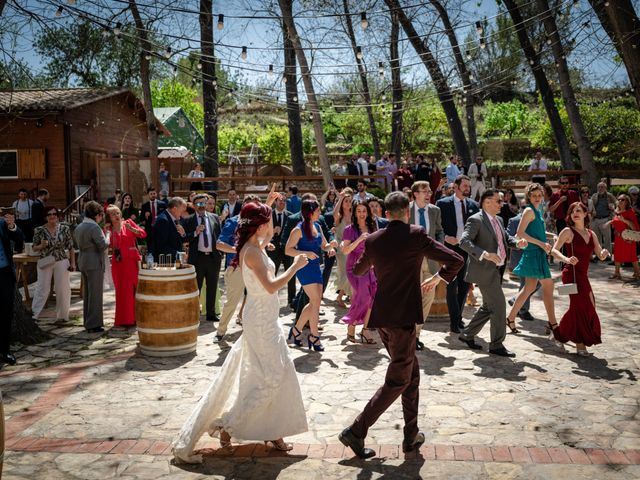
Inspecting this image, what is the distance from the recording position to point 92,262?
9.48 meters

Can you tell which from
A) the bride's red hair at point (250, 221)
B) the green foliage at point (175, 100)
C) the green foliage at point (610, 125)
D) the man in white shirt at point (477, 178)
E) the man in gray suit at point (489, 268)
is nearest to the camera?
the bride's red hair at point (250, 221)

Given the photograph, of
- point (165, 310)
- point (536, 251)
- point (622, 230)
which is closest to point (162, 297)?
point (165, 310)

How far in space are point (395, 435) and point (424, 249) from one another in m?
1.52

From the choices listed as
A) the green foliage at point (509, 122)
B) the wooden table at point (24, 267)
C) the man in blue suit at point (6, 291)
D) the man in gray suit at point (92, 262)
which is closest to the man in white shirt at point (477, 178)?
the wooden table at point (24, 267)

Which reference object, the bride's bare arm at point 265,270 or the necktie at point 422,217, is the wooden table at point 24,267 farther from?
the bride's bare arm at point 265,270

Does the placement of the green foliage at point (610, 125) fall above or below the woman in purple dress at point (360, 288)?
above

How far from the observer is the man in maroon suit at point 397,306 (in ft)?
15.8

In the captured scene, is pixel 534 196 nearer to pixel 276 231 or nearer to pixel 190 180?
pixel 276 231

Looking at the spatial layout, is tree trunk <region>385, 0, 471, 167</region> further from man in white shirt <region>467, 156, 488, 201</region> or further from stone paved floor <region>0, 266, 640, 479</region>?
stone paved floor <region>0, 266, 640, 479</region>

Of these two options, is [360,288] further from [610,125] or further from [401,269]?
[610,125]

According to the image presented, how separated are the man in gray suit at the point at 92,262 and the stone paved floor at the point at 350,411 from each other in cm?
49

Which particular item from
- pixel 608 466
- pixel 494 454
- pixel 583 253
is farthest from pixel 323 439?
pixel 583 253

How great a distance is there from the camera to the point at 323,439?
17.3 feet

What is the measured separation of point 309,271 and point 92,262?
132 inches
